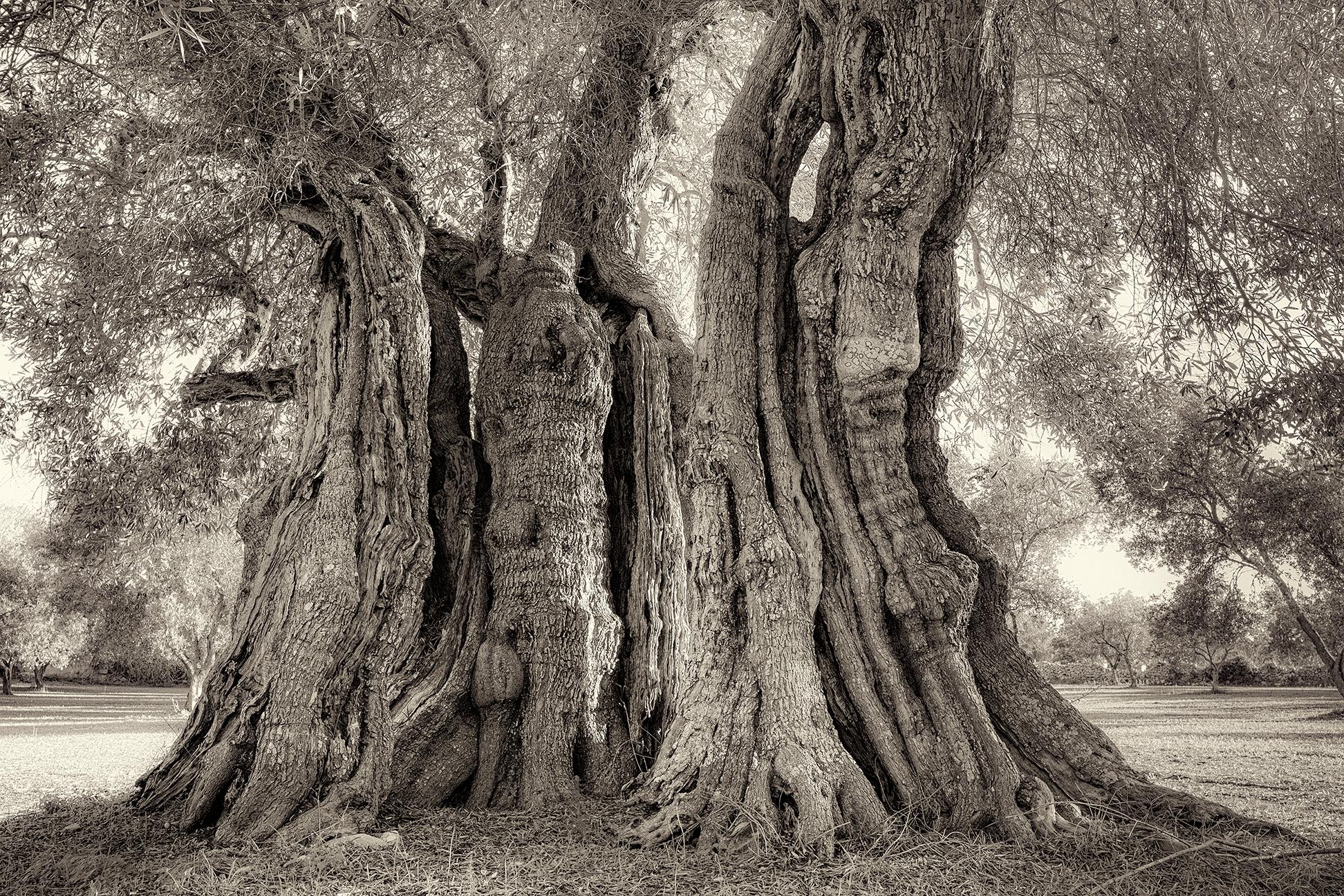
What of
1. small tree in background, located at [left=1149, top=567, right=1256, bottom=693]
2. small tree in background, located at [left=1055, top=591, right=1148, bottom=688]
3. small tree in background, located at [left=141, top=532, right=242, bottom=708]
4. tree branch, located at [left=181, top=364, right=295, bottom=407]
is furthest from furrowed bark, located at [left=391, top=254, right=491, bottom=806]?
small tree in background, located at [left=1055, top=591, right=1148, bottom=688]

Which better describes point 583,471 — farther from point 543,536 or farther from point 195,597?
point 195,597

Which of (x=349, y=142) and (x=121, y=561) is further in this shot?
(x=121, y=561)

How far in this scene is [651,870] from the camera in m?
4.24

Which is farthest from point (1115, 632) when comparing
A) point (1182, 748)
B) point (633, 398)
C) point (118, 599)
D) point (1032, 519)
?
point (633, 398)

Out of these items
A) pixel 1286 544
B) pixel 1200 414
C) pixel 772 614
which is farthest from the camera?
pixel 1286 544

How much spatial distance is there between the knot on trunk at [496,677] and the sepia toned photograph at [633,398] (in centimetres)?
3

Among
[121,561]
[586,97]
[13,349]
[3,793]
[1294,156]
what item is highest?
[586,97]

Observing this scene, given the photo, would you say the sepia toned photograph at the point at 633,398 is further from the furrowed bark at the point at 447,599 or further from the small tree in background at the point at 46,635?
the small tree in background at the point at 46,635

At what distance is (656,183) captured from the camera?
40.0 feet

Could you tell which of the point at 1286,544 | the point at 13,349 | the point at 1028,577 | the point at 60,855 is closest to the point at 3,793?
the point at 13,349

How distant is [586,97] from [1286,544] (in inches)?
638

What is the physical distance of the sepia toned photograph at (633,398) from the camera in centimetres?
472

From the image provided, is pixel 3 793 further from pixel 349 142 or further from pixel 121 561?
pixel 349 142

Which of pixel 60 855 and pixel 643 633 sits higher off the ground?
pixel 643 633
